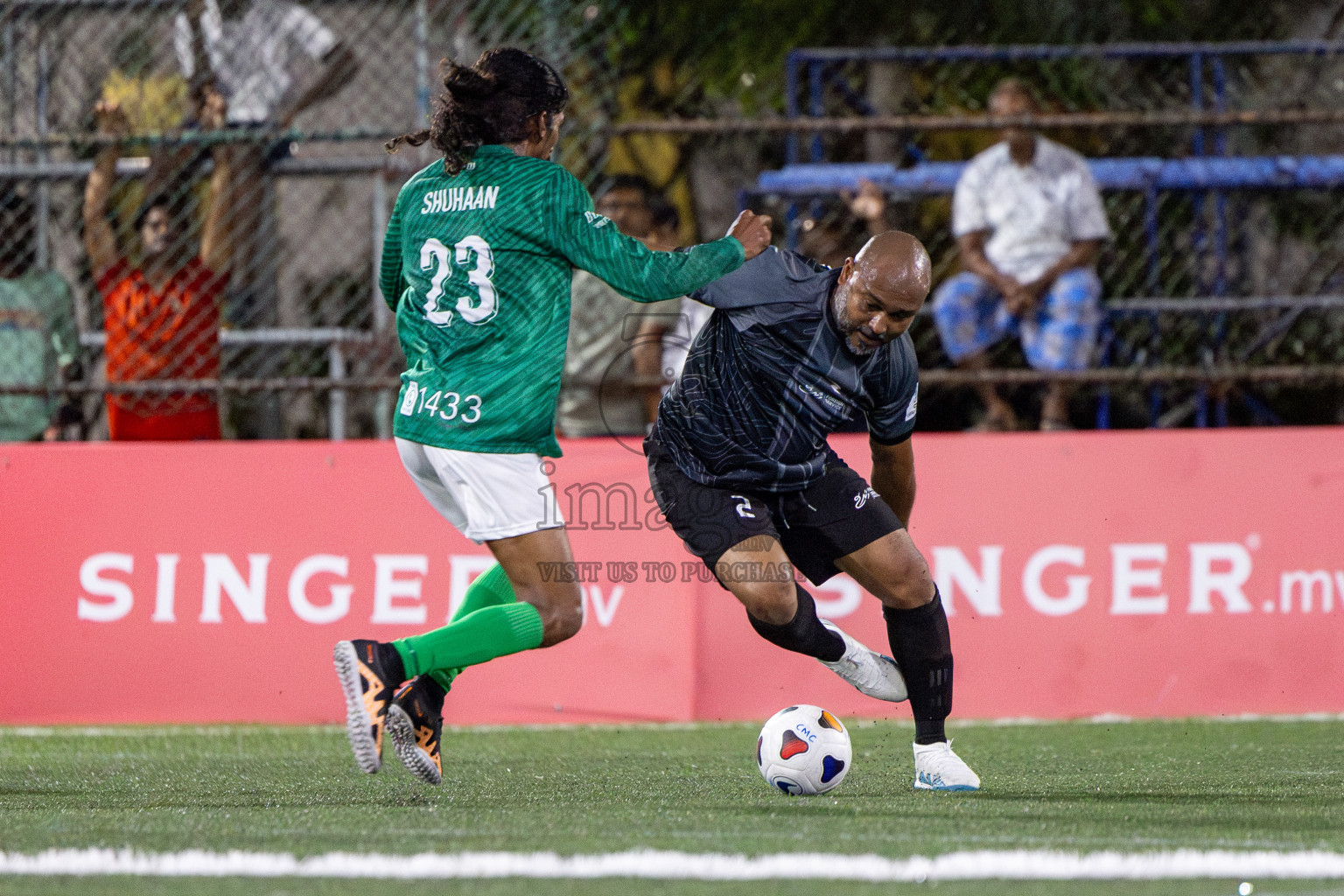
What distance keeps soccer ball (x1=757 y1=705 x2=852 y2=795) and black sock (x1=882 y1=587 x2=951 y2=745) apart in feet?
0.80

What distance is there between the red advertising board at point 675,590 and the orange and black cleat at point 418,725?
2341 mm

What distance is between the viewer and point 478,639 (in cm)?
397

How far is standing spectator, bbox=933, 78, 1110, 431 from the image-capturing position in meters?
7.21

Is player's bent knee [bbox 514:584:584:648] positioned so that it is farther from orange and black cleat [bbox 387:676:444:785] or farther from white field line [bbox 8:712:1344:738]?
white field line [bbox 8:712:1344:738]

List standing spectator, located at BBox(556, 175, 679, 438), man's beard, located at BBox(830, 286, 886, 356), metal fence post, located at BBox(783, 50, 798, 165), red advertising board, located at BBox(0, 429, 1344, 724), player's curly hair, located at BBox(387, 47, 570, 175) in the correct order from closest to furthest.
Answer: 1. player's curly hair, located at BBox(387, 47, 570, 175)
2. man's beard, located at BBox(830, 286, 886, 356)
3. red advertising board, located at BBox(0, 429, 1344, 724)
4. standing spectator, located at BBox(556, 175, 679, 438)
5. metal fence post, located at BBox(783, 50, 798, 165)

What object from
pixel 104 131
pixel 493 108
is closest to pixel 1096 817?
pixel 493 108

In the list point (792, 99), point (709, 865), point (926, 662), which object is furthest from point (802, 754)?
point (792, 99)

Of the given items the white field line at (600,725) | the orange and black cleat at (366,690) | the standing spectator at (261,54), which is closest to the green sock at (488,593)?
the orange and black cleat at (366,690)

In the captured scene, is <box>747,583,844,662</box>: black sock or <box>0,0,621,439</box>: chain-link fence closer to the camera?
<box>747,583,844,662</box>: black sock

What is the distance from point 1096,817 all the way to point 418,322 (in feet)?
6.86

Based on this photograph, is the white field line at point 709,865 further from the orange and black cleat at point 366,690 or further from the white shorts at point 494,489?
the white shorts at point 494,489

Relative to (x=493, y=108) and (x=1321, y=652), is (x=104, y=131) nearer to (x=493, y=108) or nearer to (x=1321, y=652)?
(x=493, y=108)

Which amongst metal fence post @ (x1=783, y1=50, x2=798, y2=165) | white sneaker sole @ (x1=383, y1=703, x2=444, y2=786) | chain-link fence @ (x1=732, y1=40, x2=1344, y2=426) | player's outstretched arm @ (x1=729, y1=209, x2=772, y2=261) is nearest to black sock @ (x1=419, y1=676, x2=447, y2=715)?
white sneaker sole @ (x1=383, y1=703, x2=444, y2=786)

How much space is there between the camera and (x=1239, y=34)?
940 cm
